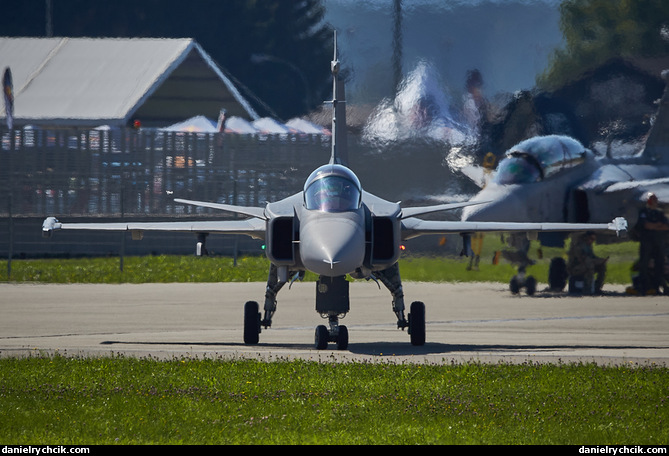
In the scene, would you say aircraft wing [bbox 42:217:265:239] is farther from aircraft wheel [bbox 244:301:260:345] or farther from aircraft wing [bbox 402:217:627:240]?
aircraft wing [bbox 402:217:627:240]

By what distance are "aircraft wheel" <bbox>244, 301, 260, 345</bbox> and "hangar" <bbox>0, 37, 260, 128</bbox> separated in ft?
65.1

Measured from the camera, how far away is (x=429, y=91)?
2314 centimetres

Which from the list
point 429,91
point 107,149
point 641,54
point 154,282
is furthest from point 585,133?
point 107,149

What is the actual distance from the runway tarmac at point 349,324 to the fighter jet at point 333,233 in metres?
0.57

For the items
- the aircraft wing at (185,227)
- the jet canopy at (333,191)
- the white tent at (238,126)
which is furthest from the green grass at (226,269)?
the jet canopy at (333,191)

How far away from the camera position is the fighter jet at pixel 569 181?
73.4ft

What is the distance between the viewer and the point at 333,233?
40.3 ft

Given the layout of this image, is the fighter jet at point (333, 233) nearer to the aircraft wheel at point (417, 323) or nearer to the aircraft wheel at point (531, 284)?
the aircraft wheel at point (417, 323)

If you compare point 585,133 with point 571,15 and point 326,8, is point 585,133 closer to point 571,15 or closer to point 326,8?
point 571,15

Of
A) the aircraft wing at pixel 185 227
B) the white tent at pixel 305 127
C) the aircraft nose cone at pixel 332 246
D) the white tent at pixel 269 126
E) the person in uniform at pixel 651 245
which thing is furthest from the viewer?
the white tent at pixel 269 126

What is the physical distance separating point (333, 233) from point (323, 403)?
3331 millimetres

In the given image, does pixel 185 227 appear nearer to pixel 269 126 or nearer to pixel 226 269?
pixel 226 269

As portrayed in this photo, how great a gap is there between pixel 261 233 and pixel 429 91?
984 cm

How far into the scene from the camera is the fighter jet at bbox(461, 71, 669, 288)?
22.4m
